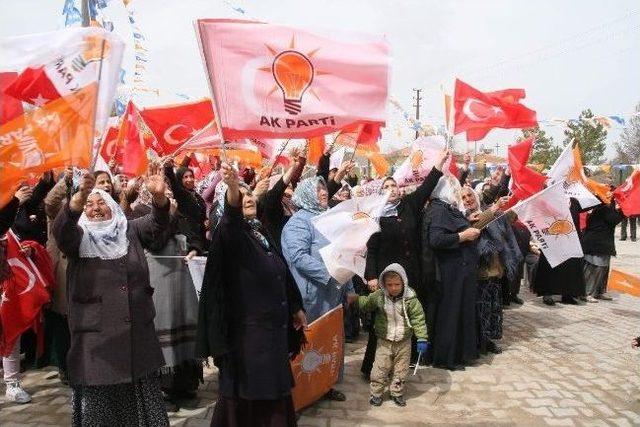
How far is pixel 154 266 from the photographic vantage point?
4219 millimetres

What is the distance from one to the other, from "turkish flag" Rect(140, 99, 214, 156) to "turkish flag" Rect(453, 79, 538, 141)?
2.98 m

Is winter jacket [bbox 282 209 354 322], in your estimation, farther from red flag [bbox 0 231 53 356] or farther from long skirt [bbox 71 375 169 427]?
red flag [bbox 0 231 53 356]

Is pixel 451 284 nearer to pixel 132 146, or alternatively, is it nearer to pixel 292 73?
pixel 292 73

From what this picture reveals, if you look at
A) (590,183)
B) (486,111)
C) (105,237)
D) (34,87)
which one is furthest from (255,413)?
(590,183)

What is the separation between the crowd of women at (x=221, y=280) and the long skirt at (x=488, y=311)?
2 centimetres

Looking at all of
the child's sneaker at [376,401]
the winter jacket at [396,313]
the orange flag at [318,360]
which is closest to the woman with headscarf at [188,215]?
the orange flag at [318,360]

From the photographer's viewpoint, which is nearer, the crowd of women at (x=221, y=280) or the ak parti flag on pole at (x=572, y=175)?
the crowd of women at (x=221, y=280)

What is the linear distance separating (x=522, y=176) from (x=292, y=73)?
13.0 ft

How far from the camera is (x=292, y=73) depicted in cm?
329

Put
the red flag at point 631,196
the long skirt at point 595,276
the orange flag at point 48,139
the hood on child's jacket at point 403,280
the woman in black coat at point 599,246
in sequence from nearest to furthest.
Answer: the orange flag at point 48,139 → the hood on child's jacket at point 403,280 → the red flag at point 631,196 → the woman in black coat at point 599,246 → the long skirt at point 595,276

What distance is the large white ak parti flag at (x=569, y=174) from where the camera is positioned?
6.71 meters

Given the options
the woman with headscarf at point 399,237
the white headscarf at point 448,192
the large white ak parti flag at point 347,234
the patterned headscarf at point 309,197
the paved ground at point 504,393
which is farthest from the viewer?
the white headscarf at point 448,192

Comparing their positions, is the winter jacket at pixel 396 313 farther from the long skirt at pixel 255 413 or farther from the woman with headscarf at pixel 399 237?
the long skirt at pixel 255 413

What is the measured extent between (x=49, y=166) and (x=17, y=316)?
7.20 feet
